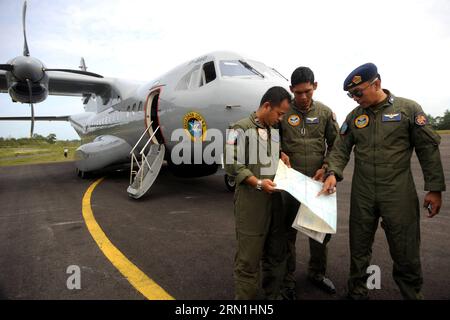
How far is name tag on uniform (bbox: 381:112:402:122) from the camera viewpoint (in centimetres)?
239

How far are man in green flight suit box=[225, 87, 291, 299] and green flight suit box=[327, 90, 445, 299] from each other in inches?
25.9

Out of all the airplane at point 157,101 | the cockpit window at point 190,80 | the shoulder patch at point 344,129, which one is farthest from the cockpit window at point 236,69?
the shoulder patch at point 344,129

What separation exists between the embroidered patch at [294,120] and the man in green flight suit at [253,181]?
467 millimetres

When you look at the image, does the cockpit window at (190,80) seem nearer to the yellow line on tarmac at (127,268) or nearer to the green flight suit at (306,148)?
the yellow line on tarmac at (127,268)

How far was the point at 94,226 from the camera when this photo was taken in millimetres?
4832

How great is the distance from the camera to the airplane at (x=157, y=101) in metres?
5.44

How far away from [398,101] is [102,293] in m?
3.04

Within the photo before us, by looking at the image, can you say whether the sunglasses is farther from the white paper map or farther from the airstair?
the airstair

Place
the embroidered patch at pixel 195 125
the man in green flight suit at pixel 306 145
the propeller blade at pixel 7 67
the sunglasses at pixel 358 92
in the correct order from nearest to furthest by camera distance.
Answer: the sunglasses at pixel 358 92, the man in green flight suit at pixel 306 145, the embroidered patch at pixel 195 125, the propeller blade at pixel 7 67

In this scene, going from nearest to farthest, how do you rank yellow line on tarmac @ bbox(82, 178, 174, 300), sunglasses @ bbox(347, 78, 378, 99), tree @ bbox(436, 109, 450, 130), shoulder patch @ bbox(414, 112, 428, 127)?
shoulder patch @ bbox(414, 112, 428, 127) < sunglasses @ bbox(347, 78, 378, 99) < yellow line on tarmac @ bbox(82, 178, 174, 300) < tree @ bbox(436, 109, 450, 130)

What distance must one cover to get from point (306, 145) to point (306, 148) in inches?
1.1

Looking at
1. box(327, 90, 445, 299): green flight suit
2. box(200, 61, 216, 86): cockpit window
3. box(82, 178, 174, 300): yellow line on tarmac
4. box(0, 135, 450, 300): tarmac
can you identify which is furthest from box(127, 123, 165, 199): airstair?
box(327, 90, 445, 299): green flight suit
